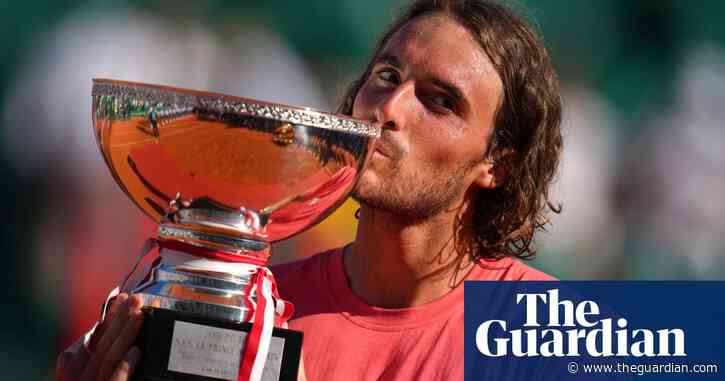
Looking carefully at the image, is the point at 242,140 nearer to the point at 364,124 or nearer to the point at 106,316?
the point at 364,124

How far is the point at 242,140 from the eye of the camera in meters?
1.44

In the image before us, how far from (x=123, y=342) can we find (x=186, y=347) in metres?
0.10

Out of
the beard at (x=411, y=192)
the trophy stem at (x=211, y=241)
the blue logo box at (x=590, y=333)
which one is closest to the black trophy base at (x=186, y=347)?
the trophy stem at (x=211, y=241)

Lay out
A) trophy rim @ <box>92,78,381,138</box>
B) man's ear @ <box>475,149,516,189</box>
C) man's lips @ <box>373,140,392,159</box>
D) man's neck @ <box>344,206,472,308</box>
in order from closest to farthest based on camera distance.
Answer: trophy rim @ <box>92,78,381,138</box>, man's lips @ <box>373,140,392,159</box>, man's neck @ <box>344,206,472,308</box>, man's ear @ <box>475,149,516,189</box>

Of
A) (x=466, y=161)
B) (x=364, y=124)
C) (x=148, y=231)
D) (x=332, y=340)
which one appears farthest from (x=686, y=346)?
(x=148, y=231)

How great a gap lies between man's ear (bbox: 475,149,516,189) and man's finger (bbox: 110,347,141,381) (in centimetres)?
119

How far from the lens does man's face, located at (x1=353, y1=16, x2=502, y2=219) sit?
2.11m

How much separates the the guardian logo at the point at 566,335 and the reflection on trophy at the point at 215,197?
0.80m

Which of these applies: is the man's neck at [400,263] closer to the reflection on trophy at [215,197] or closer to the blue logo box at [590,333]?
the blue logo box at [590,333]

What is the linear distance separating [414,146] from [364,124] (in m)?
Answer: 0.62

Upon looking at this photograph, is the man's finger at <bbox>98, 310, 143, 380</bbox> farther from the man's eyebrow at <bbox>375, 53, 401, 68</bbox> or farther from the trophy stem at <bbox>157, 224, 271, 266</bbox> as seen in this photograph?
the man's eyebrow at <bbox>375, 53, 401, 68</bbox>

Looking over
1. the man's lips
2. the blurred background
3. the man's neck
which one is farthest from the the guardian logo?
the blurred background

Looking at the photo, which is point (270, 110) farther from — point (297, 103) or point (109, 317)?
point (297, 103)

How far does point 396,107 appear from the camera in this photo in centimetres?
210
